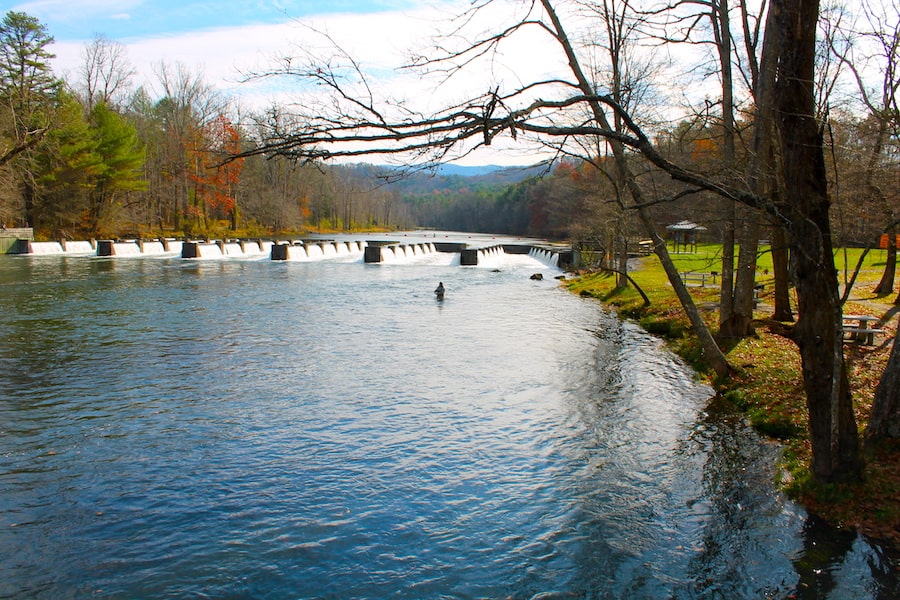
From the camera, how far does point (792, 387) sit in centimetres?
949

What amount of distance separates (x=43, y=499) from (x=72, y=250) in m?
39.6

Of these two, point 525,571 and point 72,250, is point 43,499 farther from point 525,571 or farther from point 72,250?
point 72,250

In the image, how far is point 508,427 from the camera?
8.77m

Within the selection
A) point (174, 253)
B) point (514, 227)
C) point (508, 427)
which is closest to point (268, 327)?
point (508, 427)

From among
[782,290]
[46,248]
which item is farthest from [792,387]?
[46,248]

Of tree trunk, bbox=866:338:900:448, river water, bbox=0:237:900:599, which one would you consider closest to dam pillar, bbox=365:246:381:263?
river water, bbox=0:237:900:599

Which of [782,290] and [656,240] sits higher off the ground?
[656,240]

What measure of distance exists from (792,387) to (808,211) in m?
5.42

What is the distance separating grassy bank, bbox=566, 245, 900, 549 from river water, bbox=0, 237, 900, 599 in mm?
295

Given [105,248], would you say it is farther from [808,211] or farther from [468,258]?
[808,211]

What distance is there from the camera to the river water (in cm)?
509

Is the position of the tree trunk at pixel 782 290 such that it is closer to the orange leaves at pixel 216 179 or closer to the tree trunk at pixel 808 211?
the tree trunk at pixel 808 211

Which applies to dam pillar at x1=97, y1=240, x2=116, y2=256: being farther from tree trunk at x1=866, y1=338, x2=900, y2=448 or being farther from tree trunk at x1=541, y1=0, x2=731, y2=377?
tree trunk at x1=866, y1=338, x2=900, y2=448

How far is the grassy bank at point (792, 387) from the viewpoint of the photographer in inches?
229
